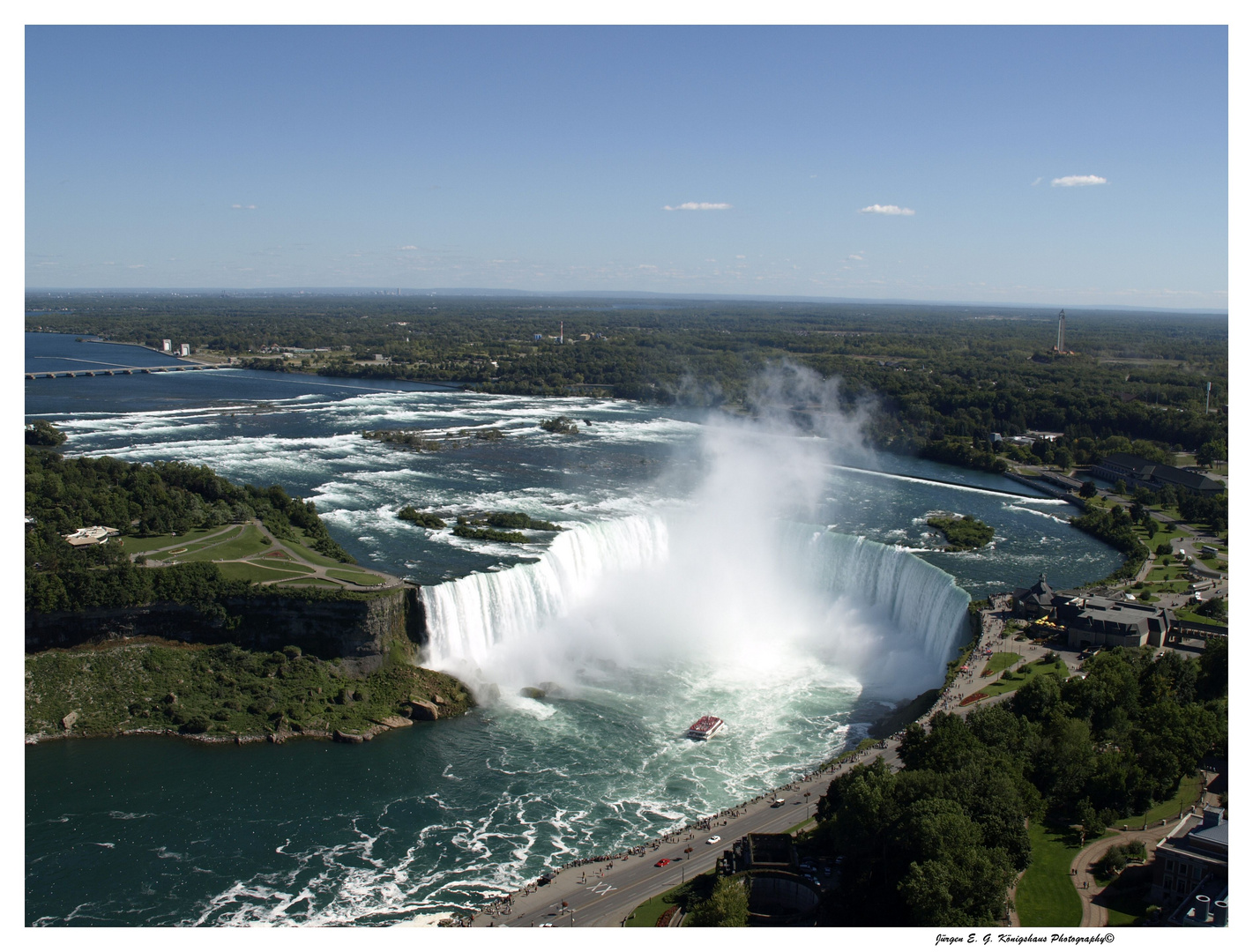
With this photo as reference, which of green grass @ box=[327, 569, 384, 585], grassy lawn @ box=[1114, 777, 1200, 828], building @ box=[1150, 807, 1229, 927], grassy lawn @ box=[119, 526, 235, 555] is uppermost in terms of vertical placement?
grassy lawn @ box=[119, 526, 235, 555]

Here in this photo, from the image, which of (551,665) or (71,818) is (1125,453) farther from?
(71,818)

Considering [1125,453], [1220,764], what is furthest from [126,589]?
[1125,453]

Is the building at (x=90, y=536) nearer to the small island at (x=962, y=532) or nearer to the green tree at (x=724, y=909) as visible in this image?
the green tree at (x=724, y=909)

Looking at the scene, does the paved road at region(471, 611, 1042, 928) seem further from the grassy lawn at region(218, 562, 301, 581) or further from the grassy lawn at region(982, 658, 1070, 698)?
the grassy lawn at region(218, 562, 301, 581)

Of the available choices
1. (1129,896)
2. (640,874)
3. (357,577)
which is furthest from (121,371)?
(1129,896)

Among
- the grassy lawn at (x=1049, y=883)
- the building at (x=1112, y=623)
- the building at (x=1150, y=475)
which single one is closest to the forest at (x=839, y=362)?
the building at (x=1150, y=475)

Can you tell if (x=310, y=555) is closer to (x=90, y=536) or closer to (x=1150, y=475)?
(x=90, y=536)

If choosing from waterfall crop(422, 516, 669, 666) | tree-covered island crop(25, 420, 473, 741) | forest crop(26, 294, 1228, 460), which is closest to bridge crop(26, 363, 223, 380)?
forest crop(26, 294, 1228, 460)
